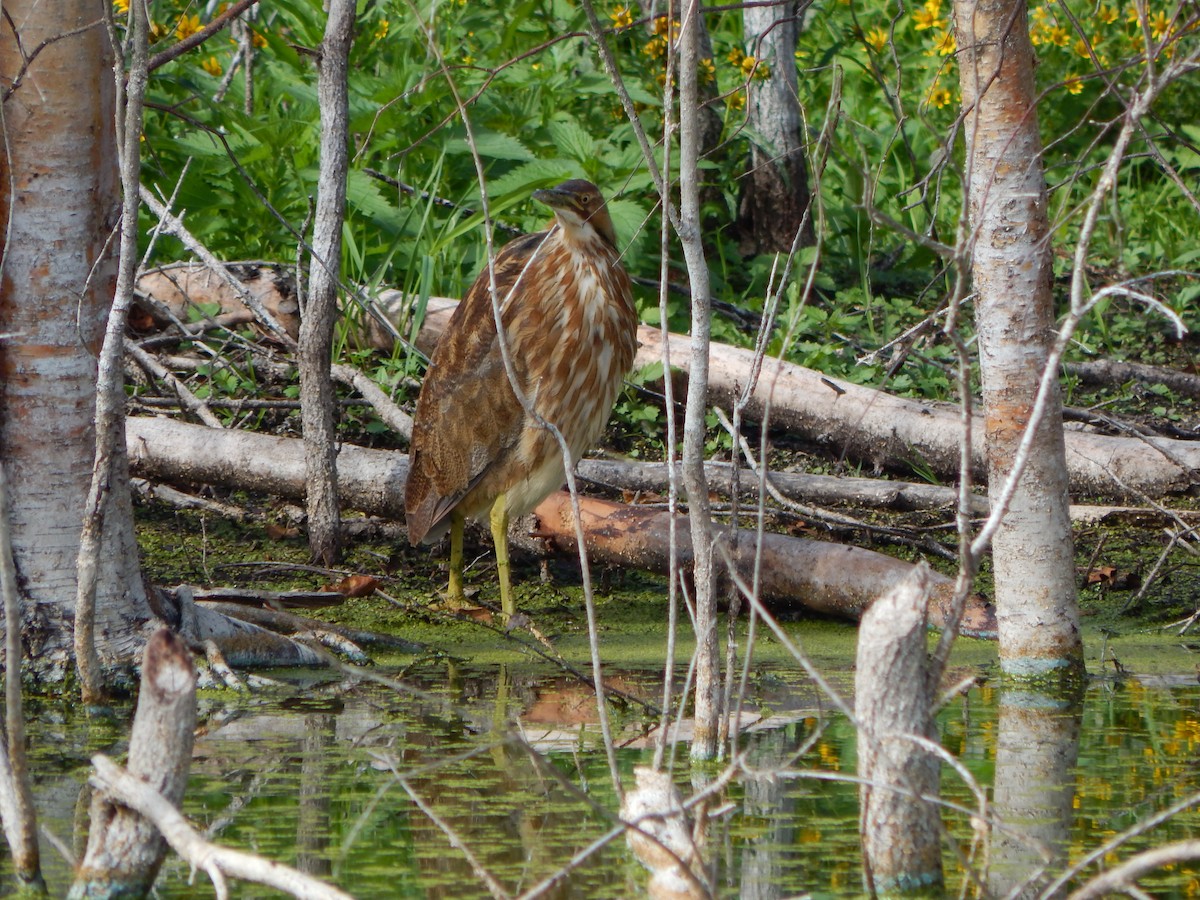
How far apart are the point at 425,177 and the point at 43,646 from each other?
13.8ft

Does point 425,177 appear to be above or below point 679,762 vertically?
above

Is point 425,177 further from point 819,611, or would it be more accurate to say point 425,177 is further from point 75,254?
point 75,254

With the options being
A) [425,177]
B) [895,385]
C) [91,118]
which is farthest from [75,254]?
[895,385]

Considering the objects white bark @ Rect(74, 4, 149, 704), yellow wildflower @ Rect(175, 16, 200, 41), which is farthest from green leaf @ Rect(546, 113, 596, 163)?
white bark @ Rect(74, 4, 149, 704)

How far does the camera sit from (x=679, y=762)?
3.93 m

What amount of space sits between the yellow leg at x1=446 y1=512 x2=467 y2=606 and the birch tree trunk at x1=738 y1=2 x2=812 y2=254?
3.18 m

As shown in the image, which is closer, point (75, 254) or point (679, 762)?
point (679, 762)

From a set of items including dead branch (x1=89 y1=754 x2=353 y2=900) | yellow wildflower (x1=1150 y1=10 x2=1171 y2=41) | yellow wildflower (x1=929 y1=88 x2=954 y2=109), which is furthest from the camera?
yellow wildflower (x1=1150 y1=10 x2=1171 y2=41)

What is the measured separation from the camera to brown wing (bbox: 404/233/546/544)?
19.6 ft

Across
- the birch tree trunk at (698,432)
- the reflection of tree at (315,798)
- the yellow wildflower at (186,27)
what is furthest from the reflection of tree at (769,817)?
the yellow wildflower at (186,27)

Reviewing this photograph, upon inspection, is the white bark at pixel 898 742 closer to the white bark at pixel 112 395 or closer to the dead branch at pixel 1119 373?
the white bark at pixel 112 395

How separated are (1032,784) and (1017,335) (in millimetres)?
1257

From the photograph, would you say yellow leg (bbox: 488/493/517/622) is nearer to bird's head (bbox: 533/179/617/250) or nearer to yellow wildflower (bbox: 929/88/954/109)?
bird's head (bbox: 533/179/617/250)

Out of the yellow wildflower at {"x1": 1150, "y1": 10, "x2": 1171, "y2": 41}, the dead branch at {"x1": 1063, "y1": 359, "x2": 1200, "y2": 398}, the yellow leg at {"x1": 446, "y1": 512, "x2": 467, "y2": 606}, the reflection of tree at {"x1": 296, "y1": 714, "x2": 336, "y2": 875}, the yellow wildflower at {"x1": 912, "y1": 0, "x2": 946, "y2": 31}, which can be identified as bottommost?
the reflection of tree at {"x1": 296, "y1": 714, "x2": 336, "y2": 875}
